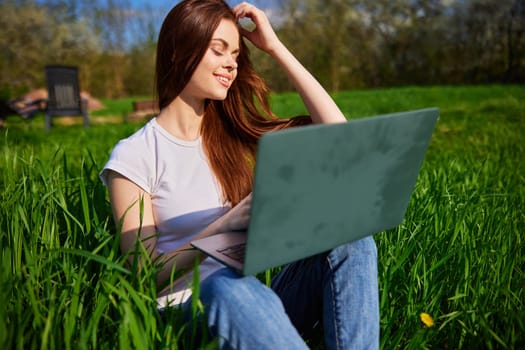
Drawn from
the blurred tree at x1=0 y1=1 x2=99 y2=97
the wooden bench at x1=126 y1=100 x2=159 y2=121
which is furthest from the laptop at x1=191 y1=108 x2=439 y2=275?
the blurred tree at x1=0 y1=1 x2=99 y2=97

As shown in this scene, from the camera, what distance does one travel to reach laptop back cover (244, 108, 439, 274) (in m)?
0.88

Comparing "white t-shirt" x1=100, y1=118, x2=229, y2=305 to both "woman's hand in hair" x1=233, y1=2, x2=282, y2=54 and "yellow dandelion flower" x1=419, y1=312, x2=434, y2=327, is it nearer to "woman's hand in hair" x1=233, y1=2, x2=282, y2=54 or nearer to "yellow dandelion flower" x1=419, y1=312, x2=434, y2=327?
"woman's hand in hair" x1=233, y1=2, x2=282, y2=54

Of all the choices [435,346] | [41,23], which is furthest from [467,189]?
[41,23]

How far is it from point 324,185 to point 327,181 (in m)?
0.01

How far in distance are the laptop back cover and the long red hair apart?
1.93 feet

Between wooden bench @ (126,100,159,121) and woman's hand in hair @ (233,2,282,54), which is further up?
woman's hand in hair @ (233,2,282,54)

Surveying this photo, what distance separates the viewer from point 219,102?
5.94 feet

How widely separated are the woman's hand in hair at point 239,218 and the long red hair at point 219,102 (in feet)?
1.17

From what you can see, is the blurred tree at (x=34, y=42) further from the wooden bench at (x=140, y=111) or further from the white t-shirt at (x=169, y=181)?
the white t-shirt at (x=169, y=181)

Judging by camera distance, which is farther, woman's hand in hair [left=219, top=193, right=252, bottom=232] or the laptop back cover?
woman's hand in hair [left=219, top=193, right=252, bottom=232]

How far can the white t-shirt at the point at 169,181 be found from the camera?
4.71 feet

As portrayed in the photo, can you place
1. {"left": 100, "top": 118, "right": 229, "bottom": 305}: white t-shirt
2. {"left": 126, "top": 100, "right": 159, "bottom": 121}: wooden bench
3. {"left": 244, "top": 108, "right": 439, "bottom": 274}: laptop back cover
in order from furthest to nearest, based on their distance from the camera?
1. {"left": 126, "top": 100, "right": 159, "bottom": 121}: wooden bench
2. {"left": 100, "top": 118, "right": 229, "bottom": 305}: white t-shirt
3. {"left": 244, "top": 108, "right": 439, "bottom": 274}: laptop back cover

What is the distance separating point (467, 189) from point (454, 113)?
5906 mm

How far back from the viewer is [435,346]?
1.50m
